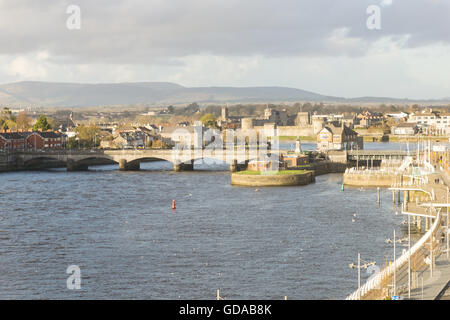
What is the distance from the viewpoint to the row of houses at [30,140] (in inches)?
4562

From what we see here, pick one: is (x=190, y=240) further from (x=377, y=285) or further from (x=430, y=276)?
(x=430, y=276)

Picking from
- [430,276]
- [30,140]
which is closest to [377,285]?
[430,276]

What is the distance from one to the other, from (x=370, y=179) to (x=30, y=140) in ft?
222

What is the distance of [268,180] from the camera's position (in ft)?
253

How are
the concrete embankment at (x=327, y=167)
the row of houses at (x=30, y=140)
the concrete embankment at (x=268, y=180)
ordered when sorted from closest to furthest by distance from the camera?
Answer: the concrete embankment at (x=268, y=180) < the concrete embankment at (x=327, y=167) < the row of houses at (x=30, y=140)

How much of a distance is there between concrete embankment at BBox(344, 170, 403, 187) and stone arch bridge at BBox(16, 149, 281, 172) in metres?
15.5

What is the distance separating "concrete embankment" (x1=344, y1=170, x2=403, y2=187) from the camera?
75.0m

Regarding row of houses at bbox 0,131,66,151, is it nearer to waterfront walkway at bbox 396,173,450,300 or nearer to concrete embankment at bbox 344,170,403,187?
concrete embankment at bbox 344,170,403,187

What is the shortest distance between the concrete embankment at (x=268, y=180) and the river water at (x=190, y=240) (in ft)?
8.64

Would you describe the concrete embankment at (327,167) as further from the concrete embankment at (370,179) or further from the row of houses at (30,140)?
the row of houses at (30,140)

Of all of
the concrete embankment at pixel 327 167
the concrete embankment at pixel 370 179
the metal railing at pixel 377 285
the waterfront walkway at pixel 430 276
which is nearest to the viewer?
the waterfront walkway at pixel 430 276

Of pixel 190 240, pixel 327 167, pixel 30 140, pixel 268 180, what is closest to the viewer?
pixel 190 240

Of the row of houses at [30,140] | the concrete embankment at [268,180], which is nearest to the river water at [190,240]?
the concrete embankment at [268,180]
